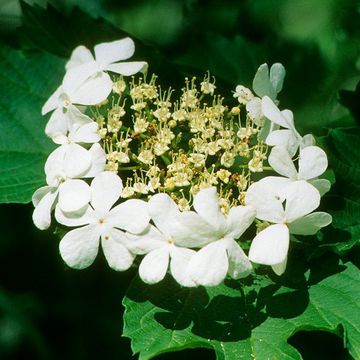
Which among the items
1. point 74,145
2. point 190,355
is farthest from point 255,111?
point 190,355

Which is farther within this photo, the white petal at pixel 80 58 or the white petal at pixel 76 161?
the white petal at pixel 80 58

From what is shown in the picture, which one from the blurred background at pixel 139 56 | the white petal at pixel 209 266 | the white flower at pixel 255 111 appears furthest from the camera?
the blurred background at pixel 139 56

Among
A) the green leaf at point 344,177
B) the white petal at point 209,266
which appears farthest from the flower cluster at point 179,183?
the green leaf at point 344,177

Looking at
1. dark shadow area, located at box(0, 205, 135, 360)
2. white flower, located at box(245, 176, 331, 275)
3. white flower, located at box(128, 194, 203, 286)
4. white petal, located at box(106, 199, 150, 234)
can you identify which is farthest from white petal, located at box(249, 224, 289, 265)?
dark shadow area, located at box(0, 205, 135, 360)

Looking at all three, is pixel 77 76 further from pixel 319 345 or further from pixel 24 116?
pixel 319 345

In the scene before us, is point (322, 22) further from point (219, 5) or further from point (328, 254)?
point (328, 254)

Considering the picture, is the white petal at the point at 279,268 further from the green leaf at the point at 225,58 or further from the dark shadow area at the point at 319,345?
the green leaf at the point at 225,58
